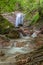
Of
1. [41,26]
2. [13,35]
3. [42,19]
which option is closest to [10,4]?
[13,35]

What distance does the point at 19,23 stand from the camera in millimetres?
29312

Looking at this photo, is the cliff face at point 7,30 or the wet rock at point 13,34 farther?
the cliff face at point 7,30

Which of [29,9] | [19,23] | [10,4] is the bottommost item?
[19,23]

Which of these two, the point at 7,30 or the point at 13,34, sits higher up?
the point at 7,30

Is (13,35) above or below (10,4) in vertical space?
below

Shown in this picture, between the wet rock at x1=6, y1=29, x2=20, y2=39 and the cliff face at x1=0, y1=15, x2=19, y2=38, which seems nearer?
the wet rock at x1=6, y1=29, x2=20, y2=39

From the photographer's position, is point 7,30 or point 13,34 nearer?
point 13,34

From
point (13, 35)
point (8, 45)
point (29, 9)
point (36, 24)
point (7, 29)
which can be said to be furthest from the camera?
point (29, 9)

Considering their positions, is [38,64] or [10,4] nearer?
[38,64]

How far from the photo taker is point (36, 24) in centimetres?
2636

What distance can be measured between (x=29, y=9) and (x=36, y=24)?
3.52 m

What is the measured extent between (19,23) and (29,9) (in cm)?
240

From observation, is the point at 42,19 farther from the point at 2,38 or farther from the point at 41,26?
the point at 2,38

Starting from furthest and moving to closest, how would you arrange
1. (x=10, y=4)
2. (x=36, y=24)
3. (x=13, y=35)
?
(x=36, y=24) → (x=13, y=35) → (x=10, y=4)
